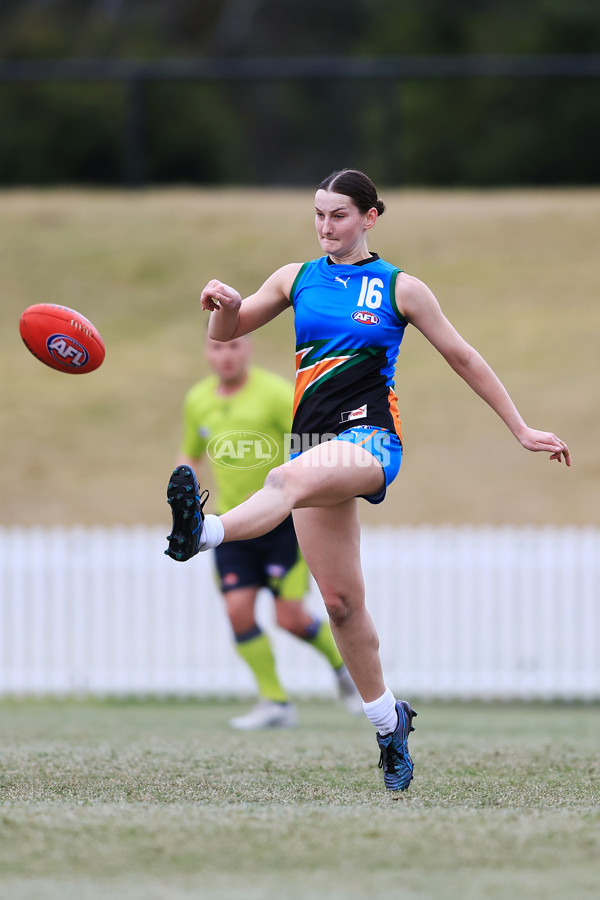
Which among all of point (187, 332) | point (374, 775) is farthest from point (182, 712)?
point (187, 332)

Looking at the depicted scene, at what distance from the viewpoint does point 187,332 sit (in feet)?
70.6

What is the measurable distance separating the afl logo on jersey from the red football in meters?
1.31

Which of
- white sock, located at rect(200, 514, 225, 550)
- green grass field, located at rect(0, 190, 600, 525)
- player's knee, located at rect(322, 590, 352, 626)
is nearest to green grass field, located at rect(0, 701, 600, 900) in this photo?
player's knee, located at rect(322, 590, 352, 626)

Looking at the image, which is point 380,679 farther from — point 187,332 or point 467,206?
point 467,206

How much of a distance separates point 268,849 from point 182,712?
21.1ft

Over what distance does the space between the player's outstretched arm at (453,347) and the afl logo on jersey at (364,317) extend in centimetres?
10

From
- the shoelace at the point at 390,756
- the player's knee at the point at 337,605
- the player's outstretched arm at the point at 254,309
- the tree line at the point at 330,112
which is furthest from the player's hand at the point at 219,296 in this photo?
the tree line at the point at 330,112

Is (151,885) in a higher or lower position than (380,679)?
lower

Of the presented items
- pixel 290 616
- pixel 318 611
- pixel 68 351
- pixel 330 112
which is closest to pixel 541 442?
pixel 68 351

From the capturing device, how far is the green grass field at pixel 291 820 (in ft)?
9.07

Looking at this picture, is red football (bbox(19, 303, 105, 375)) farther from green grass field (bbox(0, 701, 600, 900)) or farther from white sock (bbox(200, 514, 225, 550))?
green grass field (bbox(0, 701, 600, 900))

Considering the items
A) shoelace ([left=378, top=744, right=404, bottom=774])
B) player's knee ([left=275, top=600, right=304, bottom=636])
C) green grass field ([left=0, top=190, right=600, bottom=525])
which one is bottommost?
shoelace ([left=378, top=744, right=404, bottom=774])

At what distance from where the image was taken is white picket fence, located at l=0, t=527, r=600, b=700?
11.0 meters

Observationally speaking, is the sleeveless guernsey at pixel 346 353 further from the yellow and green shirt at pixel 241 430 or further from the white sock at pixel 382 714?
the yellow and green shirt at pixel 241 430
